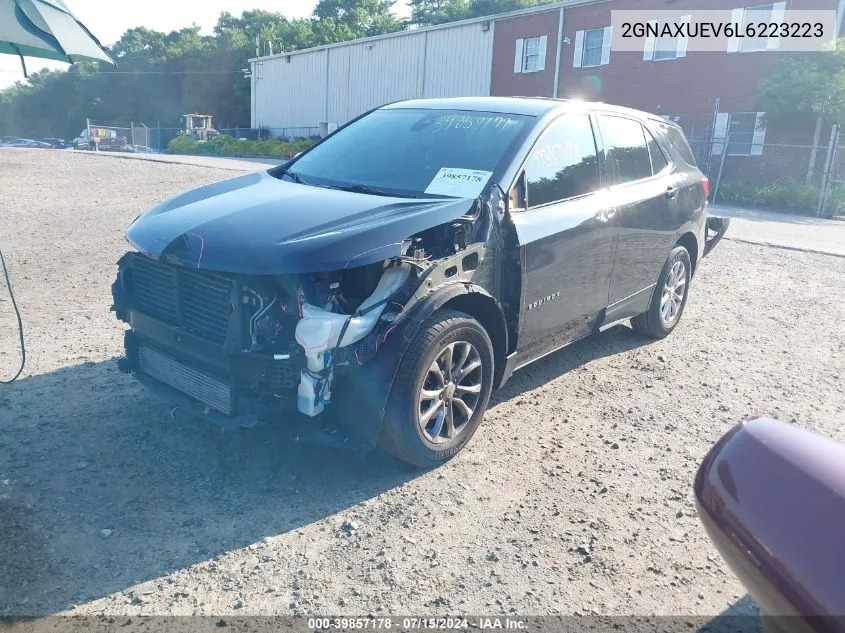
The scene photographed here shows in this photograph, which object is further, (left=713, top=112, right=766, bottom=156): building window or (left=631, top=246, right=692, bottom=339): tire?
(left=713, top=112, right=766, bottom=156): building window

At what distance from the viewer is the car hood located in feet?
10.5

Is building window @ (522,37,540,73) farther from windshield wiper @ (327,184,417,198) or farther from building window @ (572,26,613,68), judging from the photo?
windshield wiper @ (327,184,417,198)

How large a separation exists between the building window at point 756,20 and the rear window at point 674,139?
19.8 metres

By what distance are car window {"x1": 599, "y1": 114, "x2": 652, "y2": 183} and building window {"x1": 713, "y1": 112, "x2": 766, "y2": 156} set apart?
1947 centimetres

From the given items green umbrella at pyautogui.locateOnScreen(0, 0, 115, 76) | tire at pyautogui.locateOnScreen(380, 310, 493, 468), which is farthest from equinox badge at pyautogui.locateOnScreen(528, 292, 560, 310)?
green umbrella at pyautogui.locateOnScreen(0, 0, 115, 76)

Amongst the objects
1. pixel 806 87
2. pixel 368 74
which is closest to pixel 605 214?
pixel 806 87

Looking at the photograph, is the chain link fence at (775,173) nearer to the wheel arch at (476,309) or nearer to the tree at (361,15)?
the wheel arch at (476,309)

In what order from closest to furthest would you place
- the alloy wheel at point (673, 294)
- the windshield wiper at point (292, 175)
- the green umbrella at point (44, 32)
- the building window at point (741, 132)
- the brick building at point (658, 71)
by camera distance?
the green umbrella at point (44, 32), the windshield wiper at point (292, 175), the alloy wheel at point (673, 294), the brick building at point (658, 71), the building window at point (741, 132)

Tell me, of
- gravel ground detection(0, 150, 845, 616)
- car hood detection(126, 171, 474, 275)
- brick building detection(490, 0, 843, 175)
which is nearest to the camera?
gravel ground detection(0, 150, 845, 616)

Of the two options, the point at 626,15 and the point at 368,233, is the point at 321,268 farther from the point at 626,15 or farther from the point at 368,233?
the point at 626,15

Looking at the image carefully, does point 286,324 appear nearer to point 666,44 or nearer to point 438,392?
point 438,392

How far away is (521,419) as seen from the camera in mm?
4422

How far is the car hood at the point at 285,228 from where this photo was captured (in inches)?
126

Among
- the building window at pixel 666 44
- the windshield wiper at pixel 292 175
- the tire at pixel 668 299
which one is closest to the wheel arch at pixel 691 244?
the tire at pixel 668 299
